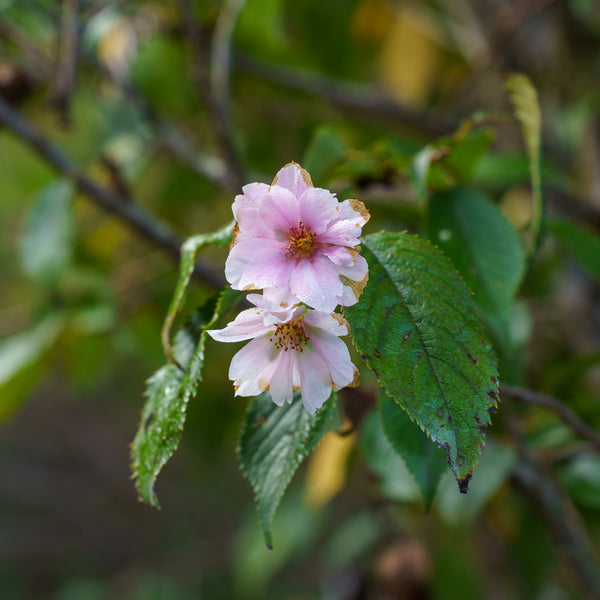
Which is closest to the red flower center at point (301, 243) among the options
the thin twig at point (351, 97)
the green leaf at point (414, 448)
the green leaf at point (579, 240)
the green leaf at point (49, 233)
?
the green leaf at point (414, 448)

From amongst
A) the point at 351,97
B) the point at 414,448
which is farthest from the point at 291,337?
the point at 351,97

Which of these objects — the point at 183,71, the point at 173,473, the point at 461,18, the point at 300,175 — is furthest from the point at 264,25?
the point at 173,473

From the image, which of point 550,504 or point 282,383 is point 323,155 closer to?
point 282,383

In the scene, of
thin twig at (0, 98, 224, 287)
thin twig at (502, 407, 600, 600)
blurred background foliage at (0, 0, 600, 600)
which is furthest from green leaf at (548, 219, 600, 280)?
thin twig at (0, 98, 224, 287)

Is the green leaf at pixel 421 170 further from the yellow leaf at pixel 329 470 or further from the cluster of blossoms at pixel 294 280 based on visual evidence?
the yellow leaf at pixel 329 470

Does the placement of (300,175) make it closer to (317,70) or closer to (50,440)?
(317,70)

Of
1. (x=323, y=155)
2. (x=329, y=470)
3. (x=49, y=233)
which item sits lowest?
(x=329, y=470)
